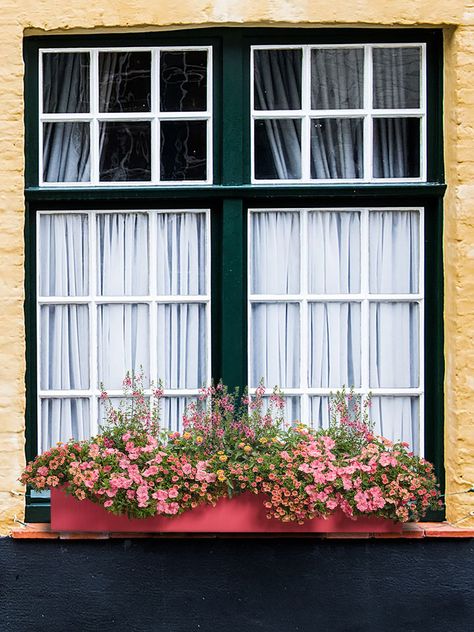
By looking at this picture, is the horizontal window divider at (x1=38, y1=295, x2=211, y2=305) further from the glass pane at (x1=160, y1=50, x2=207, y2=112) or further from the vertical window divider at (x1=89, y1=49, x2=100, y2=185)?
the glass pane at (x1=160, y1=50, x2=207, y2=112)

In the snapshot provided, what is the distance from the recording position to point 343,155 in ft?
17.3

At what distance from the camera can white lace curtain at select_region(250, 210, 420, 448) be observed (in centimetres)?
525

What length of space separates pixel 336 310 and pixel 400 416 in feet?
2.04

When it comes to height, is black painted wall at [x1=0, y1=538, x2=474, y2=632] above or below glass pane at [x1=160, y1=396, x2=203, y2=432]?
below

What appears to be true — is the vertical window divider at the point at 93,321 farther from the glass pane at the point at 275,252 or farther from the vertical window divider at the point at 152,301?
the glass pane at the point at 275,252

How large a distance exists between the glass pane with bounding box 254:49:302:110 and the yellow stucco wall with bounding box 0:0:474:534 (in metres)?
0.21

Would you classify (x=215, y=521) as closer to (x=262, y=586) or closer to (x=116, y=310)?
(x=262, y=586)

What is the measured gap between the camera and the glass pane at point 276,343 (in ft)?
17.3

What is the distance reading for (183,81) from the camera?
5.23 meters

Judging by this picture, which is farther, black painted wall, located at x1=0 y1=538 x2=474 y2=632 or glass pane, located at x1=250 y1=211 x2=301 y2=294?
glass pane, located at x1=250 y1=211 x2=301 y2=294

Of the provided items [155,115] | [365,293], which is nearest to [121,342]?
[155,115]

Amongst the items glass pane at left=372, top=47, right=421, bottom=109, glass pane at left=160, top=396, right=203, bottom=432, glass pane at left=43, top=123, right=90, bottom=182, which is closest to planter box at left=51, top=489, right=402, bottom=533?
glass pane at left=160, top=396, right=203, bottom=432

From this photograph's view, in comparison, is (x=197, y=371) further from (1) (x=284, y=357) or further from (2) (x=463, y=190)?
(2) (x=463, y=190)

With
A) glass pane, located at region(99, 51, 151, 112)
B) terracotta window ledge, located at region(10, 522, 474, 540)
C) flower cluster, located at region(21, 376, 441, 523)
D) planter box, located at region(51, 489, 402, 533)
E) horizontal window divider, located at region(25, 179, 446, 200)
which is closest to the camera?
flower cluster, located at region(21, 376, 441, 523)
